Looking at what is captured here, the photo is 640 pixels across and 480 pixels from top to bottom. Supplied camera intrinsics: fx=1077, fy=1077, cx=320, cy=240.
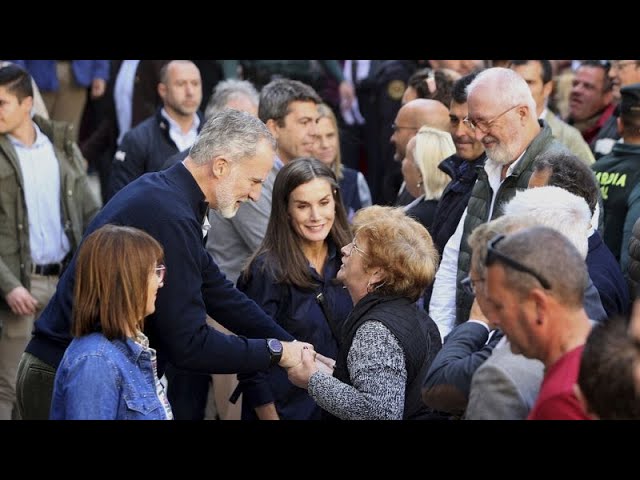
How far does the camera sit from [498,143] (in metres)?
5.52

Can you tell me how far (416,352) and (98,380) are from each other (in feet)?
4.01

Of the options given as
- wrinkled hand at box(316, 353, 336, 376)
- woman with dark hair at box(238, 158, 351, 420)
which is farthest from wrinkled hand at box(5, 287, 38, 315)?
wrinkled hand at box(316, 353, 336, 376)

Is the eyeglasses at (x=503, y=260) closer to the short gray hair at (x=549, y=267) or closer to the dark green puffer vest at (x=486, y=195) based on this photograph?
the short gray hair at (x=549, y=267)

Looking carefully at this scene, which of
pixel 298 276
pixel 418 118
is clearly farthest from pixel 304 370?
pixel 418 118

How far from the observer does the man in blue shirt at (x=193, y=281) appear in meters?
4.65

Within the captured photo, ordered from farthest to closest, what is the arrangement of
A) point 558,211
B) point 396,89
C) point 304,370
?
point 396,89 → point 304,370 → point 558,211

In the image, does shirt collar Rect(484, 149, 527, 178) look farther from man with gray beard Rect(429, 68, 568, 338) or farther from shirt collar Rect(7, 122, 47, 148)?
shirt collar Rect(7, 122, 47, 148)

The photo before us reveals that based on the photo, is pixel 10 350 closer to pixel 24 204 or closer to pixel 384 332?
pixel 24 204

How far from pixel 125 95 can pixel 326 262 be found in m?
5.37

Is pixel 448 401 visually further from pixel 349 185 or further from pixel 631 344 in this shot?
pixel 349 185

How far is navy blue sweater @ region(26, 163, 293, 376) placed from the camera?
15.2 ft

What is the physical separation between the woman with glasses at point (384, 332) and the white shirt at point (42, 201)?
3.36 meters

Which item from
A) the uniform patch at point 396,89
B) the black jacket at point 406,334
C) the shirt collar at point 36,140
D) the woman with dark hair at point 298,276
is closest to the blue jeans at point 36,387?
the woman with dark hair at point 298,276

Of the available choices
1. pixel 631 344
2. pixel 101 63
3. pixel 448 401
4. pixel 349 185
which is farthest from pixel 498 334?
pixel 101 63
